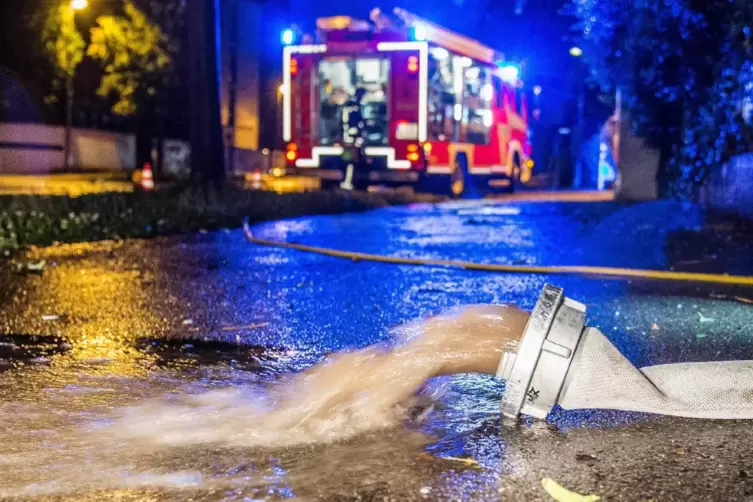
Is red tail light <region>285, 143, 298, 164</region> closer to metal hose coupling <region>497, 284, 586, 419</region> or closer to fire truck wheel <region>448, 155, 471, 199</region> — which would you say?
fire truck wheel <region>448, 155, 471, 199</region>

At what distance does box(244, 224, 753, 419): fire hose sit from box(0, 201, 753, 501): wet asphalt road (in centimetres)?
7

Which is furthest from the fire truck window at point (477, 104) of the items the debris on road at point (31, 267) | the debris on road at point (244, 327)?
the debris on road at point (244, 327)

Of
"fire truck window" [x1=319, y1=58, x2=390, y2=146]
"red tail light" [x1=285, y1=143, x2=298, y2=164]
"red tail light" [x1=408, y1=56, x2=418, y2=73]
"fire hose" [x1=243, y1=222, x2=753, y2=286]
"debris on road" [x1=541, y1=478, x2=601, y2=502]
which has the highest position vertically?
"red tail light" [x1=408, y1=56, x2=418, y2=73]

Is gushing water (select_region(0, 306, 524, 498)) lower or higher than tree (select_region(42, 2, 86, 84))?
lower

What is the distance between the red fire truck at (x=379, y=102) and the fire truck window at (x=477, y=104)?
0.23 feet

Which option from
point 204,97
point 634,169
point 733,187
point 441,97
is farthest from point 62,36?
point 733,187

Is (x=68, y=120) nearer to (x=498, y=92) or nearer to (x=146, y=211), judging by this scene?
(x=498, y=92)

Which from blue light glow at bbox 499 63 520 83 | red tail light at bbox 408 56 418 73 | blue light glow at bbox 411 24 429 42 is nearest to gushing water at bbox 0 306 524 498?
red tail light at bbox 408 56 418 73

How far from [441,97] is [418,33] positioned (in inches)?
58.8

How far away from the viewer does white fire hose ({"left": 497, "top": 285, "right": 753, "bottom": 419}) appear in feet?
8.18

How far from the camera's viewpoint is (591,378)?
104 inches

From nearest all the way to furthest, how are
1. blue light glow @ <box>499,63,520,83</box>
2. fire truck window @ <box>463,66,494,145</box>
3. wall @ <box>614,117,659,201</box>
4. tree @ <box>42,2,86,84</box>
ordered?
wall @ <box>614,117,659,201</box> < fire truck window @ <box>463,66,494,145</box> < blue light glow @ <box>499,63,520,83</box> < tree @ <box>42,2,86,84</box>

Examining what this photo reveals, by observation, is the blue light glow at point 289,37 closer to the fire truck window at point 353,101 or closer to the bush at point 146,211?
the fire truck window at point 353,101

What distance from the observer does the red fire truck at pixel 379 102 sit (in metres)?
15.9
